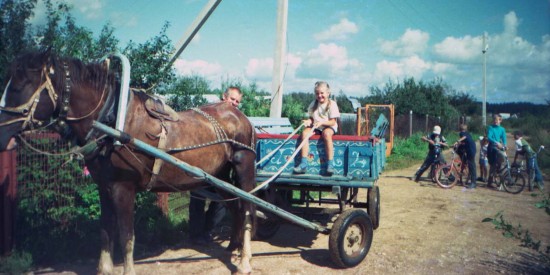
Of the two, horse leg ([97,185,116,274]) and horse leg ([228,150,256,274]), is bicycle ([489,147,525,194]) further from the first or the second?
horse leg ([97,185,116,274])

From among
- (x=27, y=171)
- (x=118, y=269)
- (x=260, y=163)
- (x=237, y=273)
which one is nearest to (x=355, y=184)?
(x=260, y=163)

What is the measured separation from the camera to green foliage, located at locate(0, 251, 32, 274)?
435 centimetres

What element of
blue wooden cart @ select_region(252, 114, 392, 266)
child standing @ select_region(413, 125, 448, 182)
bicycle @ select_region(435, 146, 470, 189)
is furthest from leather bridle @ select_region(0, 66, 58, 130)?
child standing @ select_region(413, 125, 448, 182)

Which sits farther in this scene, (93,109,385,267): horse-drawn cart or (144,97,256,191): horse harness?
(93,109,385,267): horse-drawn cart

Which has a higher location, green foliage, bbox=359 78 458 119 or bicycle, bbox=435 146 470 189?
green foliage, bbox=359 78 458 119

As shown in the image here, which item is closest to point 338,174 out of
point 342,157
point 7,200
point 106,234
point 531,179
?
point 342,157

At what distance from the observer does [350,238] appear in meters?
5.09

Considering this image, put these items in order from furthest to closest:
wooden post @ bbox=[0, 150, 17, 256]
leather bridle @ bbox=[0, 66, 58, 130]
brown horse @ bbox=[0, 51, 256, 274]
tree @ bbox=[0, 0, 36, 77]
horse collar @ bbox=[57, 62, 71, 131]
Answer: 1. tree @ bbox=[0, 0, 36, 77]
2. wooden post @ bbox=[0, 150, 17, 256]
3. horse collar @ bbox=[57, 62, 71, 131]
4. brown horse @ bbox=[0, 51, 256, 274]
5. leather bridle @ bbox=[0, 66, 58, 130]

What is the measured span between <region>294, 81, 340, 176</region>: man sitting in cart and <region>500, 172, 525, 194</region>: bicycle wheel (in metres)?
7.46

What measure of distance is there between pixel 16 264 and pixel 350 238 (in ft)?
11.3

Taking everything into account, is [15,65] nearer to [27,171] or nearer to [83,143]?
[83,143]

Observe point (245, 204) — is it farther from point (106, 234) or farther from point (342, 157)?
point (106, 234)

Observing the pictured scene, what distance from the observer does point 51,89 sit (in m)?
3.49

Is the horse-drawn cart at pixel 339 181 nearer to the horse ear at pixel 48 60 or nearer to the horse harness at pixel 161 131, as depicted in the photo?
the horse harness at pixel 161 131
